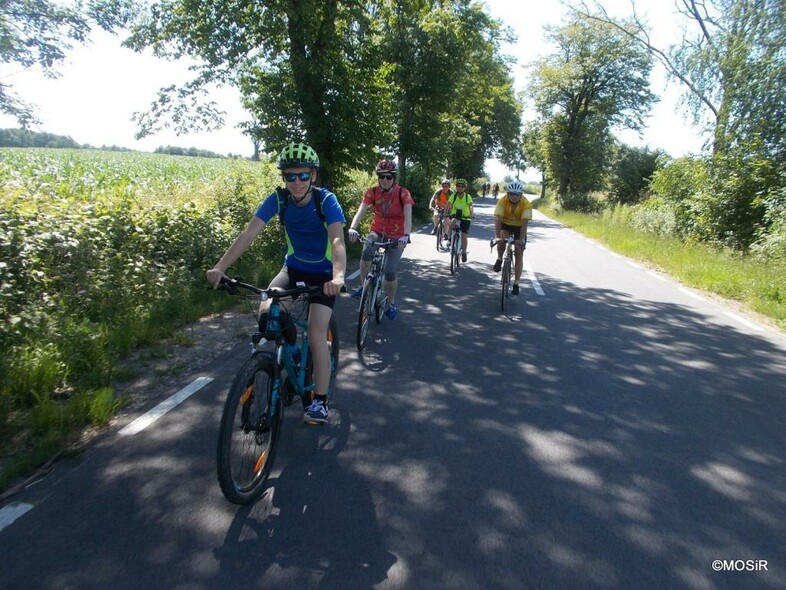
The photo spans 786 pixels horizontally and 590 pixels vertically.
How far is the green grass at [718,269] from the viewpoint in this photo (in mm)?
9656

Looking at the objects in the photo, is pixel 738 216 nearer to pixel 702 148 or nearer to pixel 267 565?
pixel 702 148

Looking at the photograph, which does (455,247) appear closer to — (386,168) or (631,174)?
(386,168)

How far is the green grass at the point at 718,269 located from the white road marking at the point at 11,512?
9.72m

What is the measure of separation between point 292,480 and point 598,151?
4736 cm

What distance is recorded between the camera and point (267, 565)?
2508 millimetres

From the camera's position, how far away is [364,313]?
5.92 m

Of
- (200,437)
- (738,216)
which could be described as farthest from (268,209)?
(738,216)

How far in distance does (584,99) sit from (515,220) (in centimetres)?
4053

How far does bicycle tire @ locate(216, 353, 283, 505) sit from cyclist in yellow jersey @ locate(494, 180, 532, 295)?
5.93 meters

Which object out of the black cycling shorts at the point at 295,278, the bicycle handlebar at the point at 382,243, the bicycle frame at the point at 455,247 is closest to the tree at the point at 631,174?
the bicycle frame at the point at 455,247

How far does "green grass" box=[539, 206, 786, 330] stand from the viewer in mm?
9656

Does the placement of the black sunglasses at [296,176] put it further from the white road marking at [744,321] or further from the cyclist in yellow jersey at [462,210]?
the cyclist in yellow jersey at [462,210]

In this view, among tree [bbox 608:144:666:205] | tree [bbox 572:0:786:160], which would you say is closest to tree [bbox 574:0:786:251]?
tree [bbox 572:0:786:160]

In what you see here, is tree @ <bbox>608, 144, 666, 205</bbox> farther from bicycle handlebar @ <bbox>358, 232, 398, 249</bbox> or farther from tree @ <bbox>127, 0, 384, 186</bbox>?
bicycle handlebar @ <bbox>358, 232, 398, 249</bbox>
